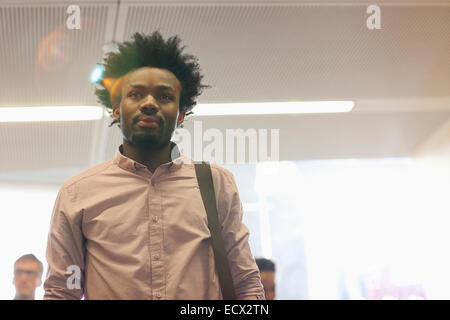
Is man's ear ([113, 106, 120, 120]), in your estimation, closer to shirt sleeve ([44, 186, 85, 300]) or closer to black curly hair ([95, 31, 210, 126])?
black curly hair ([95, 31, 210, 126])

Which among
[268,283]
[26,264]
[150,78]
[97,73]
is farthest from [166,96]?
[26,264]

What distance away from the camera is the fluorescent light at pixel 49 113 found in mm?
2930

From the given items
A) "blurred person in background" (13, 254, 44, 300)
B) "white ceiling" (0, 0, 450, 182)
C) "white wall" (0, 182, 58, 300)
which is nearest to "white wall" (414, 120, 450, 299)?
"white ceiling" (0, 0, 450, 182)

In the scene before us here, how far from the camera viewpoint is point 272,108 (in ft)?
10.1

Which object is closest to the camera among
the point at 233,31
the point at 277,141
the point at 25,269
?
the point at 233,31

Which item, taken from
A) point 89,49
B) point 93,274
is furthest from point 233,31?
point 93,274

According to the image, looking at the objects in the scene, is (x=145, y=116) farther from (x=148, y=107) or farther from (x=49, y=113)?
(x=49, y=113)

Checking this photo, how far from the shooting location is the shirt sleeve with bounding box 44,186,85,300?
77 centimetres

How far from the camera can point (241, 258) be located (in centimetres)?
85

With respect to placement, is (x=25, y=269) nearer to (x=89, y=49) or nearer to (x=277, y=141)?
(x=89, y=49)

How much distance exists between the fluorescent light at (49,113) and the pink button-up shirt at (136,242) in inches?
89.4

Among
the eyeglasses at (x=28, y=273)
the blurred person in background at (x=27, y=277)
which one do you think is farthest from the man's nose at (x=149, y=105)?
the eyeglasses at (x=28, y=273)

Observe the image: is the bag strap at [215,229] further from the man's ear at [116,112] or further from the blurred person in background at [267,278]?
the blurred person in background at [267,278]
